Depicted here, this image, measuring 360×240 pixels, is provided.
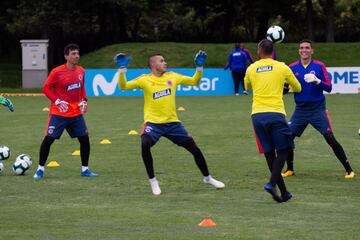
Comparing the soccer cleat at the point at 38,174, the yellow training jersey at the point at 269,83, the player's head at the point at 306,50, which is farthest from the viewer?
the soccer cleat at the point at 38,174

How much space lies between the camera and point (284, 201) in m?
10.3

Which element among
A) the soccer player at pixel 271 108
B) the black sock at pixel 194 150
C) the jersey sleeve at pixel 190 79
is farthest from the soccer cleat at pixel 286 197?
the jersey sleeve at pixel 190 79

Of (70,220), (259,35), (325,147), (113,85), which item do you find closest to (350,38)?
(259,35)

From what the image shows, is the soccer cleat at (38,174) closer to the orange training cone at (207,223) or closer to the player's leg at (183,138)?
the player's leg at (183,138)

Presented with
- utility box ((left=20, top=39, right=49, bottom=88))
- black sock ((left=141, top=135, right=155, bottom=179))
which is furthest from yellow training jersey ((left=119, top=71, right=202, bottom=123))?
utility box ((left=20, top=39, right=49, bottom=88))

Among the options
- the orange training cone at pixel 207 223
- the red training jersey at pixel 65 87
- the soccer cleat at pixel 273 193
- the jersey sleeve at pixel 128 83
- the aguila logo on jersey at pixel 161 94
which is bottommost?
the soccer cleat at pixel 273 193

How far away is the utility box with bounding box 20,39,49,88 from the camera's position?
39.2m

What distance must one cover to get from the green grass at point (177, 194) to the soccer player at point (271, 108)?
1.81 ft

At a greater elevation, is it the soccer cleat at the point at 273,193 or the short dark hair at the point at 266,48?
the short dark hair at the point at 266,48

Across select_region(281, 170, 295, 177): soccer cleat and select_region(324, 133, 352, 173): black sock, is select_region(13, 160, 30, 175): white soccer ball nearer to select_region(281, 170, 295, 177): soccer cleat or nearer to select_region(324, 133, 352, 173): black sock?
select_region(281, 170, 295, 177): soccer cleat

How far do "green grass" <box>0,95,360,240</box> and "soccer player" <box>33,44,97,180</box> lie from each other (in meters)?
0.52

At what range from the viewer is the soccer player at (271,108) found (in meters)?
10.4

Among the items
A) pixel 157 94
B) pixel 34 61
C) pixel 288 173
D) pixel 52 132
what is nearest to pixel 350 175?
pixel 288 173

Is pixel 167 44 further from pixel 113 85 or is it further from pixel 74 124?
pixel 74 124
